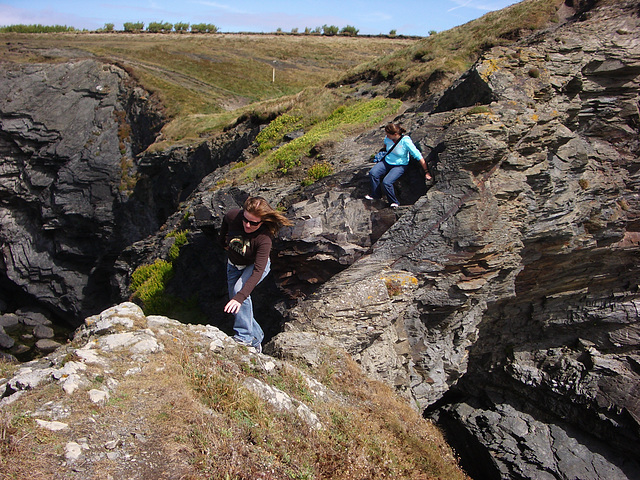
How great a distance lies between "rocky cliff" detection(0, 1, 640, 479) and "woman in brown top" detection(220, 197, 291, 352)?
1176 millimetres

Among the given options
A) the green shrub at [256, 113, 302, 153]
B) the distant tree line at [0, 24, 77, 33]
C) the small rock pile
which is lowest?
the small rock pile

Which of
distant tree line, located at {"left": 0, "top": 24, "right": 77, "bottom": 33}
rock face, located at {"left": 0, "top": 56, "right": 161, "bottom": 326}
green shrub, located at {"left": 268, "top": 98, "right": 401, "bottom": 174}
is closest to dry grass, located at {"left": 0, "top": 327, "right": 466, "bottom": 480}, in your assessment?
green shrub, located at {"left": 268, "top": 98, "right": 401, "bottom": 174}

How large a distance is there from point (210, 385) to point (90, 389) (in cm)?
150

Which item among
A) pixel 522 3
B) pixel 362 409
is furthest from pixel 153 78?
pixel 362 409

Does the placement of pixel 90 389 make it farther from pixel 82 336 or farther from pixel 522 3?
pixel 522 3

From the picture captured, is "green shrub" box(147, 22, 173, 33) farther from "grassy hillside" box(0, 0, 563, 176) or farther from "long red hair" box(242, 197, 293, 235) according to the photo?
"long red hair" box(242, 197, 293, 235)

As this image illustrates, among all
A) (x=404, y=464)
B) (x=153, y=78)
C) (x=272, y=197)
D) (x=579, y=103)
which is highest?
(x=153, y=78)

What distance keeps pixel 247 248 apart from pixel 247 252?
3.0 inches

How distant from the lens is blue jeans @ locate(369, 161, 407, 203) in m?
12.2

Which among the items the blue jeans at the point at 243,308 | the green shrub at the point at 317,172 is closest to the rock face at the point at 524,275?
the blue jeans at the point at 243,308

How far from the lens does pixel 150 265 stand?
20.2 metres

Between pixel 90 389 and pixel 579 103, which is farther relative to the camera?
pixel 579 103

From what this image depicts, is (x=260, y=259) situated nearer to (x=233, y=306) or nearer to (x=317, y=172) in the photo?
(x=233, y=306)

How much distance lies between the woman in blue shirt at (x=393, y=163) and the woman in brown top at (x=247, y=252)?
514 centimetres
